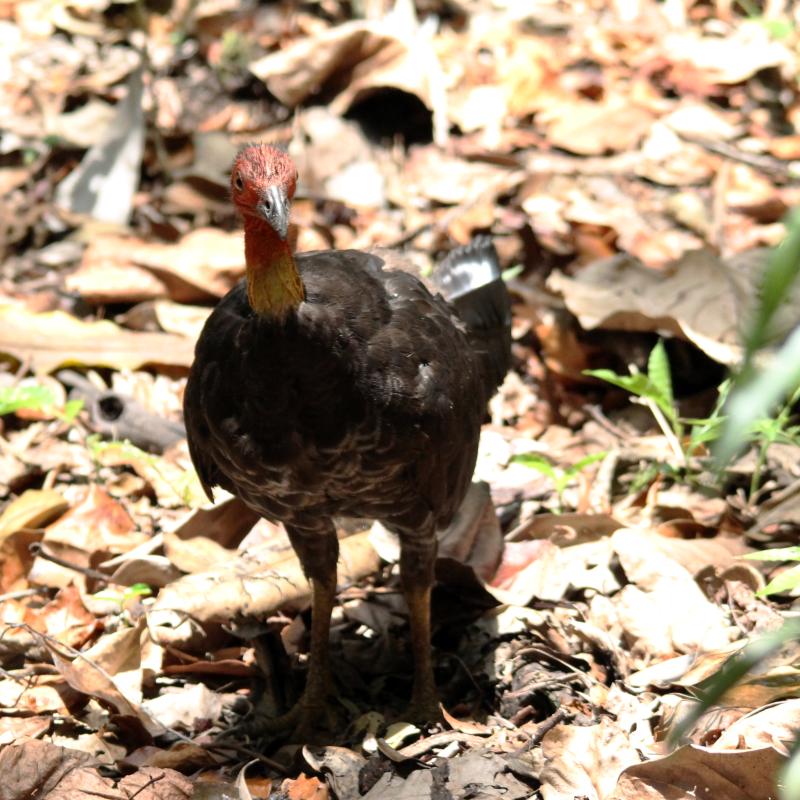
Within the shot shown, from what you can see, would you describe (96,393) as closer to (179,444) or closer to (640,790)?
(179,444)

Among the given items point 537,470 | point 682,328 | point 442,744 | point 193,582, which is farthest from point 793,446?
point 193,582

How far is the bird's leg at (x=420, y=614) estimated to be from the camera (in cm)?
379

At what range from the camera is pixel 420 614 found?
3895 millimetres

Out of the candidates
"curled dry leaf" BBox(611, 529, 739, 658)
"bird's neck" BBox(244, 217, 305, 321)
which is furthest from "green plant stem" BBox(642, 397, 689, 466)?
"bird's neck" BBox(244, 217, 305, 321)

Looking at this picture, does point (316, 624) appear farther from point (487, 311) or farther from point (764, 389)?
point (764, 389)

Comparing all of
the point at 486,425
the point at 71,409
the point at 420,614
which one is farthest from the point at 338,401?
the point at 486,425

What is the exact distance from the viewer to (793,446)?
14.8 feet

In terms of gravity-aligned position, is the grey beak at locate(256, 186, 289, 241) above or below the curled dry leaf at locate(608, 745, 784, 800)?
above

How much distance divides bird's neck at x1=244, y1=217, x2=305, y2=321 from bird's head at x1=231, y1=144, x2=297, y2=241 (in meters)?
0.05

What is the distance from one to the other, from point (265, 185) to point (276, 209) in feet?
0.37

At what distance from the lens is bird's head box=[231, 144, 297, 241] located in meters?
3.05

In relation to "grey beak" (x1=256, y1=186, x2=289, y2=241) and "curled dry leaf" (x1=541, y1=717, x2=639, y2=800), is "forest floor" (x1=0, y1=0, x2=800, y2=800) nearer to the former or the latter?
"curled dry leaf" (x1=541, y1=717, x2=639, y2=800)

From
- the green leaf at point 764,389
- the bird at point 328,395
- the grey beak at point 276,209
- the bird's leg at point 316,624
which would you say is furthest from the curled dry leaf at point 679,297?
the green leaf at point 764,389

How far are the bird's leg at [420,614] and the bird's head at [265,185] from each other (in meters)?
1.21
